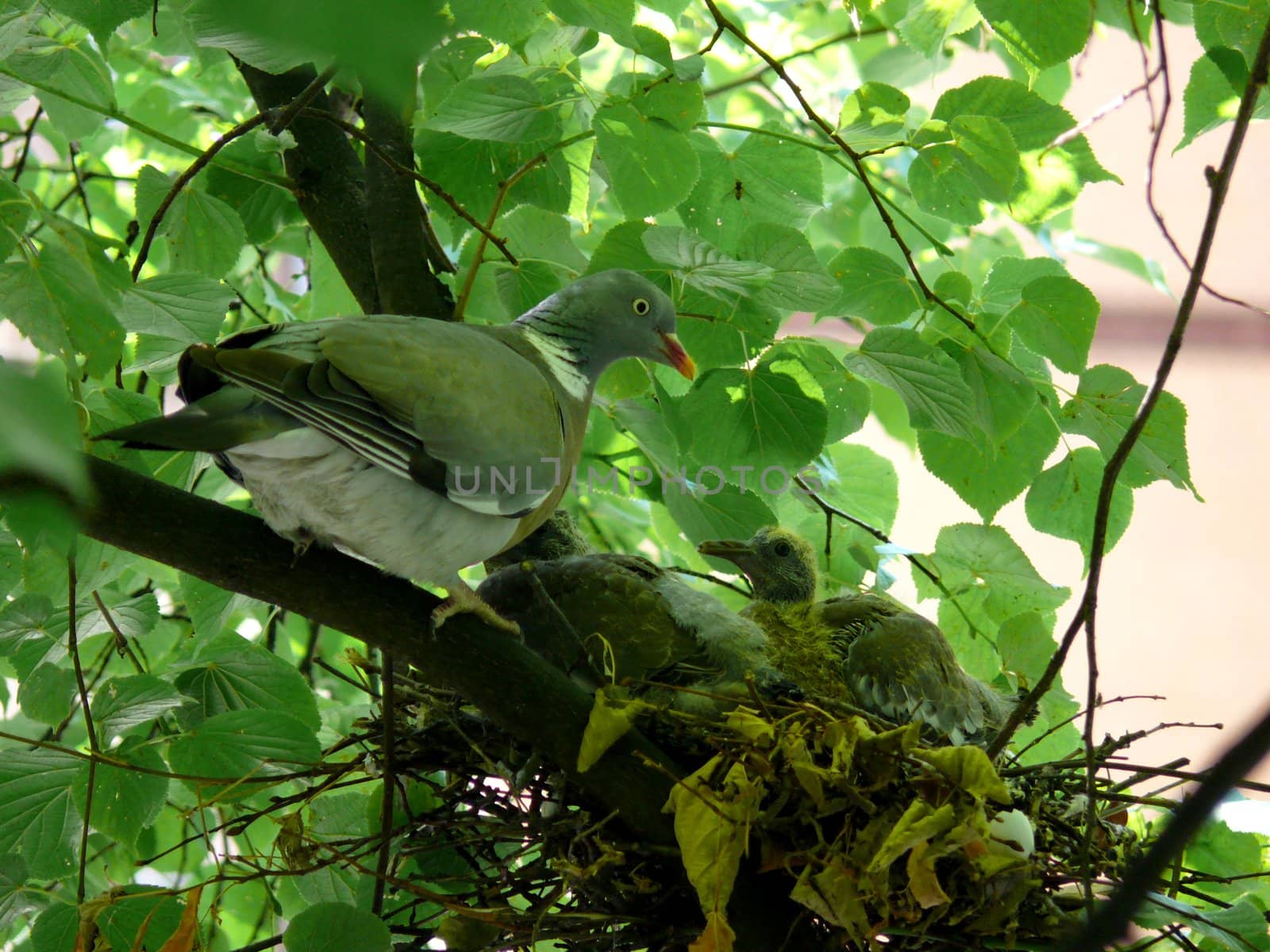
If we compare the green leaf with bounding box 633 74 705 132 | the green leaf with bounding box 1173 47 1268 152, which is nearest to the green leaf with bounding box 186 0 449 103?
the green leaf with bounding box 633 74 705 132

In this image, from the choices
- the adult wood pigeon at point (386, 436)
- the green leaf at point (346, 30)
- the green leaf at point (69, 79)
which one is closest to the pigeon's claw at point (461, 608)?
the adult wood pigeon at point (386, 436)

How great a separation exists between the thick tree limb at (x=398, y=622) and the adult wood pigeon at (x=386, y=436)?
4cm

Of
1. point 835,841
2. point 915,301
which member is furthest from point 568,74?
point 835,841

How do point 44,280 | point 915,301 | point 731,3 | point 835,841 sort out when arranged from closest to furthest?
point 44,280 → point 835,841 → point 915,301 → point 731,3

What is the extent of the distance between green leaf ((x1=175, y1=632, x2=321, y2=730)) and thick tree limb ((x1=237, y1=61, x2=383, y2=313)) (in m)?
0.69

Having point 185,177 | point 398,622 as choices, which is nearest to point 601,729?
point 398,622

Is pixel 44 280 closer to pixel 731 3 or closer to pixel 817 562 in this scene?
pixel 817 562

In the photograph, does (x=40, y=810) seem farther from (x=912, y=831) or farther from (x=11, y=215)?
(x=912, y=831)

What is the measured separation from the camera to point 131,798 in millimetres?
1709

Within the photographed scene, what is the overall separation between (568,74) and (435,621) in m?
0.90

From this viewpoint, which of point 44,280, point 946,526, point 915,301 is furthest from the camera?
point 946,526

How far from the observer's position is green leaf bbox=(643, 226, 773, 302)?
68.0 inches

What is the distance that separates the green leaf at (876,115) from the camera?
6.13ft

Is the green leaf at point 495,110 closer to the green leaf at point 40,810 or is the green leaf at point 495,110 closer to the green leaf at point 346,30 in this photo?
the green leaf at point 40,810
